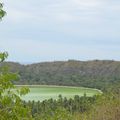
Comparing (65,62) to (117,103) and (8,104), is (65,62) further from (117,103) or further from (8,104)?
(8,104)

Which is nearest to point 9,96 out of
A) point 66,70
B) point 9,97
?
point 9,97

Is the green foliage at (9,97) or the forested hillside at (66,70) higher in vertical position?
the forested hillside at (66,70)

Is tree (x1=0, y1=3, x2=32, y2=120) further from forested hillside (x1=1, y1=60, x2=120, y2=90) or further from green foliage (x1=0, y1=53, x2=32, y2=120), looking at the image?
forested hillside (x1=1, y1=60, x2=120, y2=90)

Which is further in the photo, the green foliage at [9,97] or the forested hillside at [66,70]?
the forested hillside at [66,70]

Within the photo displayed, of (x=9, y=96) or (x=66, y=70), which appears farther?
(x=66, y=70)

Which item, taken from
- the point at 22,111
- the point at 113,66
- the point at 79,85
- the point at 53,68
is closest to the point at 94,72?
the point at 113,66

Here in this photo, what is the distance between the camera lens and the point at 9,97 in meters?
7.27

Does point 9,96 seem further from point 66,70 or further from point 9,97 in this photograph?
point 66,70

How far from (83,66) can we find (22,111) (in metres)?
47.9

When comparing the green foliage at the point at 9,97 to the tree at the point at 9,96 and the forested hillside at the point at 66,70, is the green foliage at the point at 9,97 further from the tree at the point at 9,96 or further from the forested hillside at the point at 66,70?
the forested hillside at the point at 66,70

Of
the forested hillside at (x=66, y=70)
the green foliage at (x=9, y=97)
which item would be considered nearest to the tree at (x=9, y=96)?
the green foliage at (x=9, y=97)

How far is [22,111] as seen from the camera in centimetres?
738

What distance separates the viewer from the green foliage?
7234 mm

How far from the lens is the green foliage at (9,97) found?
7.23 meters
